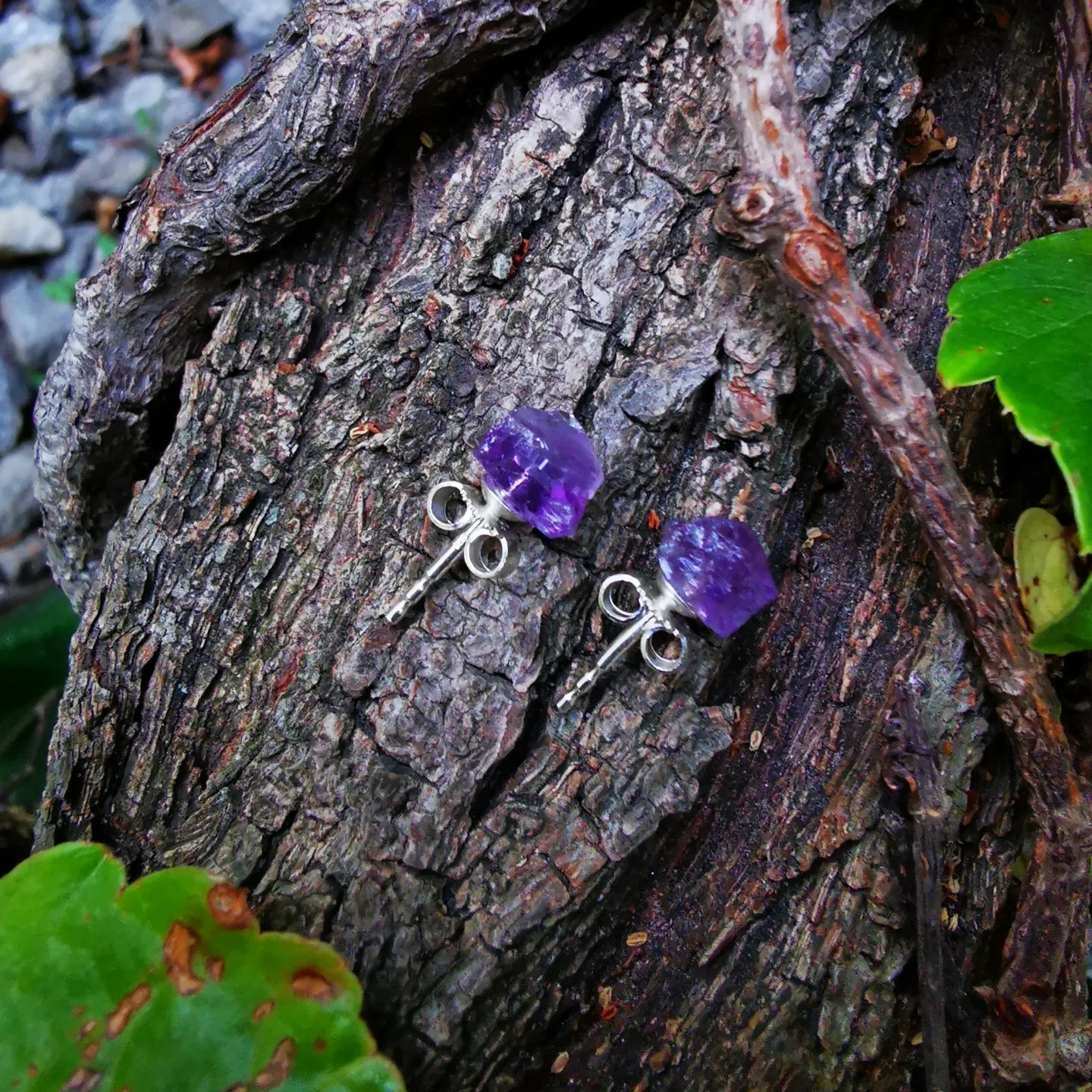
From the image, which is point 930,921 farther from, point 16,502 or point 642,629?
point 16,502

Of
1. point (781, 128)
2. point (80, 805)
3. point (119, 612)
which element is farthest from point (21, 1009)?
point (781, 128)

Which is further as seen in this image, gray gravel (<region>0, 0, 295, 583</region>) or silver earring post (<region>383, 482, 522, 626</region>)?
gray gravel (<region>0, 0, 295, 583</region>)

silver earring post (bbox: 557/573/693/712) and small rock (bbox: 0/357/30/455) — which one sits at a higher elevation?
small rock (bbox: 0/357/30/455)

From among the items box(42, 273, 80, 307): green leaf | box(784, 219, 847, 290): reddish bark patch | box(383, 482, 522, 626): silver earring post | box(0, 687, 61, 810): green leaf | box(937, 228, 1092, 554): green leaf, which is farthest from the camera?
box(42, 273, 80, 307): green leaf

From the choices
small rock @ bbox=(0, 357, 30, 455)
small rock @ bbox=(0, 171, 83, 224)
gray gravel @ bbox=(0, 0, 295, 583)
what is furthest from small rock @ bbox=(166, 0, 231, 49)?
small rock @ bbox=(0, 357, 30, 455)

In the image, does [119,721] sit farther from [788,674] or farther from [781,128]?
[781,128]

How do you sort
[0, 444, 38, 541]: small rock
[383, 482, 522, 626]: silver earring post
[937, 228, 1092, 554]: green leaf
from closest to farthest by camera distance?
1. [937, 228, 1092, 554]: green leaf
2. [383, 482, 522, 626]: silver earring post
3. [0, 444, 38, 541]: small rock

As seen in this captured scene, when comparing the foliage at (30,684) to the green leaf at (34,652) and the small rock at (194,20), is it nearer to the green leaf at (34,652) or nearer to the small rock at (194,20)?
the green leaf at (34,652)

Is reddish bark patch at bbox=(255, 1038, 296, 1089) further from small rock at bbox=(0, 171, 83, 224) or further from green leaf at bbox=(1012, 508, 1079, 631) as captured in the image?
small rock at bbox=(0, 171, 83, 224)
